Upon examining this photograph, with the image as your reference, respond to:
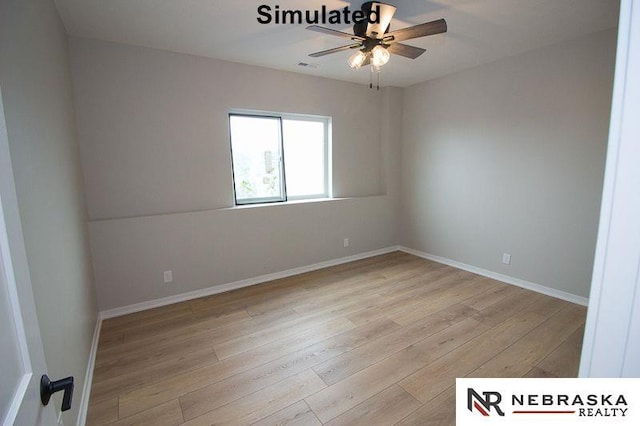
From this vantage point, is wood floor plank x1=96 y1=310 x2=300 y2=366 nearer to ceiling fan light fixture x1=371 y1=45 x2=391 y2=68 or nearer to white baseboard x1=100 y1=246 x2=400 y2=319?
white baseboard x1=100 y1=246 x2=400 y2=319

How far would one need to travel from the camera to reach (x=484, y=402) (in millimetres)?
1339

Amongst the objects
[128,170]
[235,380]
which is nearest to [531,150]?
[235,380]

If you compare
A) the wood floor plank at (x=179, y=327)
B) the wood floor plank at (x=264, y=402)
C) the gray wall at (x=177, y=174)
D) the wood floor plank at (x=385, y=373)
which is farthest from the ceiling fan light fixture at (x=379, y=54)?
the wood floor plank at (x=179, y=327)

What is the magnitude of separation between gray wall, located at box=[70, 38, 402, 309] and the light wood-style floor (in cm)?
43

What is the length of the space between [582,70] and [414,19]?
6.05 feet

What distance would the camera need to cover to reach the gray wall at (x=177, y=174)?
272 cm

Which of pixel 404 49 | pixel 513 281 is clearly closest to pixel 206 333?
pixel 404 49

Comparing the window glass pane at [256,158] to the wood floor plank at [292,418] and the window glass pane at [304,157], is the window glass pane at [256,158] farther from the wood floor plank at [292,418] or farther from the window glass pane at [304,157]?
the wood floor plank at [292,418]

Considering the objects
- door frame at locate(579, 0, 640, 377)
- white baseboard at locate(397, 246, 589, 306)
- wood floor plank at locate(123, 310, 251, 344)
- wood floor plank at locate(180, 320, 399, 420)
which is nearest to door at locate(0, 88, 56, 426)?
door frame at locate(579, 0, 640, 377)

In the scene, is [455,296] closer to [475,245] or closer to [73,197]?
[475,245]

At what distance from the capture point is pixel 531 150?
3.21m

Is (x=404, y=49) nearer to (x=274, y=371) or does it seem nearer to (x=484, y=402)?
(x=484, y=402)

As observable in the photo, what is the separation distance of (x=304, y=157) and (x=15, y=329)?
3.68 metres

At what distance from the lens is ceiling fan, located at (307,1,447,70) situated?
1904 millimetres
